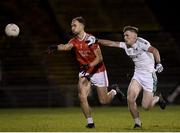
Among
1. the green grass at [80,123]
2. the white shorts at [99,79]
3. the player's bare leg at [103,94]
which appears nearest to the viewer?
the green grass at [80,123]

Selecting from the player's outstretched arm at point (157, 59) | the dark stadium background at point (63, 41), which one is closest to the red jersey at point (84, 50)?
the player's outstretched arm at point (157, 59)

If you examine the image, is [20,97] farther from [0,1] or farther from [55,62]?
[0,1]

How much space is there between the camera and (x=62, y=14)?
28438 millimetres

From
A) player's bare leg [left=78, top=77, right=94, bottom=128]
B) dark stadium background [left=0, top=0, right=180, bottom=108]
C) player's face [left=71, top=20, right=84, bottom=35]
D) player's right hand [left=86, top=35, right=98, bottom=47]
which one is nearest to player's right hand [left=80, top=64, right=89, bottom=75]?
player's bare leg [left=78, top=77, right=94, bottom=128]

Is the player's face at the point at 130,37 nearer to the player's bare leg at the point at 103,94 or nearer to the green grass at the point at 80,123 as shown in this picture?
the player's bare leg at the point at 103,94

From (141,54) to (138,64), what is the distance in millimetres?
243

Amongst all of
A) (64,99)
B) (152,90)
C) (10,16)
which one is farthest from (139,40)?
(10,16)

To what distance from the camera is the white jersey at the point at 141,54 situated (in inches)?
470

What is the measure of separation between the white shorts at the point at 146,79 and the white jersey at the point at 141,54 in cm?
10

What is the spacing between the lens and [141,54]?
12148 mm

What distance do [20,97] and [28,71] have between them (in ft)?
8.93

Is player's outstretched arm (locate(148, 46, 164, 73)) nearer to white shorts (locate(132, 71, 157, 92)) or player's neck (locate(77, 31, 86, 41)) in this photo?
white shorts (locate(132, 71, 157, 92))

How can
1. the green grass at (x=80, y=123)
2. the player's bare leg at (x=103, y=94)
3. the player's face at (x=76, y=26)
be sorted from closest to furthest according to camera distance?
1. the green grass at (x=80, y=123)
2. the player's face at (x=76, y=26)
3. the player's bare leg at (x=103, y=94)

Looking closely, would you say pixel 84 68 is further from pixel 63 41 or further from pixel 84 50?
pixel 63 41
